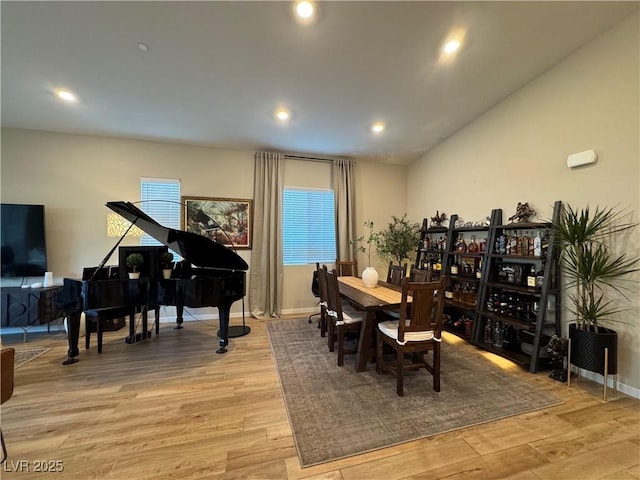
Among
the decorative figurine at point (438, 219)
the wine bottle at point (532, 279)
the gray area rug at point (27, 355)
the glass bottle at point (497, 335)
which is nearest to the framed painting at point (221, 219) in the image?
the gray area rug at point (27, 355)

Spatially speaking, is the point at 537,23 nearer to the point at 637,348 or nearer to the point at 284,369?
the point at 637,348

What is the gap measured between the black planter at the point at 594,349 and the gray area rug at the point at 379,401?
0.48 m

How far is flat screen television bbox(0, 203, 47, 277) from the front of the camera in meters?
3.55

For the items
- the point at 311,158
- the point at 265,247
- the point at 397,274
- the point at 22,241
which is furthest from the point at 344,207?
the point at 22,241

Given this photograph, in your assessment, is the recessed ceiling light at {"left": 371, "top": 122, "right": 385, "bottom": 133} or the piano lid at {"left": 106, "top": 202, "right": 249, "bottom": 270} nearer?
the piano lid at {"left": 106, "top": 202, "right": 249, "bottom": 270}

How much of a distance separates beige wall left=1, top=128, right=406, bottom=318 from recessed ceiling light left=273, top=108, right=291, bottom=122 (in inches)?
53.3

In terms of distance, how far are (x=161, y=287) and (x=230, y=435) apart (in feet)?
6.18

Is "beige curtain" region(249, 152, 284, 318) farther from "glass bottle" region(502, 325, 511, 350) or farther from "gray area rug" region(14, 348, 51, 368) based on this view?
"glass bottle" region(502, 325, 511, 350)

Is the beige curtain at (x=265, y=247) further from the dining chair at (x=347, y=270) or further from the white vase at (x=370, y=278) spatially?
the white vase at (x=370, y=278)

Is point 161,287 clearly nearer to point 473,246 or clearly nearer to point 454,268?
point 454,268

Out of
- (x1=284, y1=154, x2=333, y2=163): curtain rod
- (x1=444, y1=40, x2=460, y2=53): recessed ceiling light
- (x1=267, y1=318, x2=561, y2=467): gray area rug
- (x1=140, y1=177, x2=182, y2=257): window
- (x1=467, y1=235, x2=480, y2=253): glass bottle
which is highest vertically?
(x1=444, y1=40, x2=460, y2=53): recessed ceiling light

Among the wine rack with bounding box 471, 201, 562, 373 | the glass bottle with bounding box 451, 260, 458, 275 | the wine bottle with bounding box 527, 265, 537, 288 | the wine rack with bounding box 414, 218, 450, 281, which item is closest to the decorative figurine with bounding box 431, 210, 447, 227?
the wine rack with bounding box 414, 218, 450, 281

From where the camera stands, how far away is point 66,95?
3064 millimetres

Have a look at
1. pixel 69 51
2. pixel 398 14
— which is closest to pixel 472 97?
pixel 398 14
